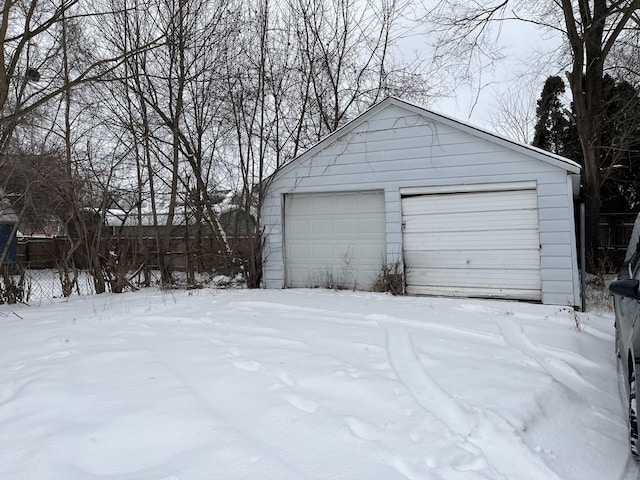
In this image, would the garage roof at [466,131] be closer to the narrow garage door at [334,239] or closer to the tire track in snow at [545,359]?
the narrow garage door at [334,239]

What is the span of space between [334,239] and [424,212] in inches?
76.8

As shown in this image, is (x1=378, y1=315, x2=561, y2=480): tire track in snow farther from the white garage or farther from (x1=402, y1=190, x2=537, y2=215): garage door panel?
(x1=402, y1=190, x2=537, y2=215): garage door panel

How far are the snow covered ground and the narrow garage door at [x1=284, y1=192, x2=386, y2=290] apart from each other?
332 centimetres

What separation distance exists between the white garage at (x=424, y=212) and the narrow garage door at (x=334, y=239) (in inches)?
0.8

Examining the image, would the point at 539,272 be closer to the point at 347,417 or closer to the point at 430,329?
the point at 430,329

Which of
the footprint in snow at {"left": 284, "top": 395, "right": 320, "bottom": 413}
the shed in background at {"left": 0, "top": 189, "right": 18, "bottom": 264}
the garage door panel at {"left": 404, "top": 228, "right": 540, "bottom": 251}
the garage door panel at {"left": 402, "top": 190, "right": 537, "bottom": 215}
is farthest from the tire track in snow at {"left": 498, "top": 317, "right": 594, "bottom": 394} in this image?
the shed in background at {"left": 0, "top": 189, "right": 18, "bottom": 264}

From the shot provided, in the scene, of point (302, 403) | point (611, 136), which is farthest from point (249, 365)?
point (611, 136)

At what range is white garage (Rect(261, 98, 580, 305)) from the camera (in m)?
7.45

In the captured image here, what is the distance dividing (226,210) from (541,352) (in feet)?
30.9

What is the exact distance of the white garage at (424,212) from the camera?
293 inches

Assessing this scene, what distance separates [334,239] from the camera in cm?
927

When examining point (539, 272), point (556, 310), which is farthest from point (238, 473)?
point (539, 272)

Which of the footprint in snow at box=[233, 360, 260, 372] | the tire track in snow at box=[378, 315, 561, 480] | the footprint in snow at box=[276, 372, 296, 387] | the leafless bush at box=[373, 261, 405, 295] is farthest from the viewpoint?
the leafless bush at box=[373, 261, 405, 295]

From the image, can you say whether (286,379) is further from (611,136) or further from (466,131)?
(611,136)
